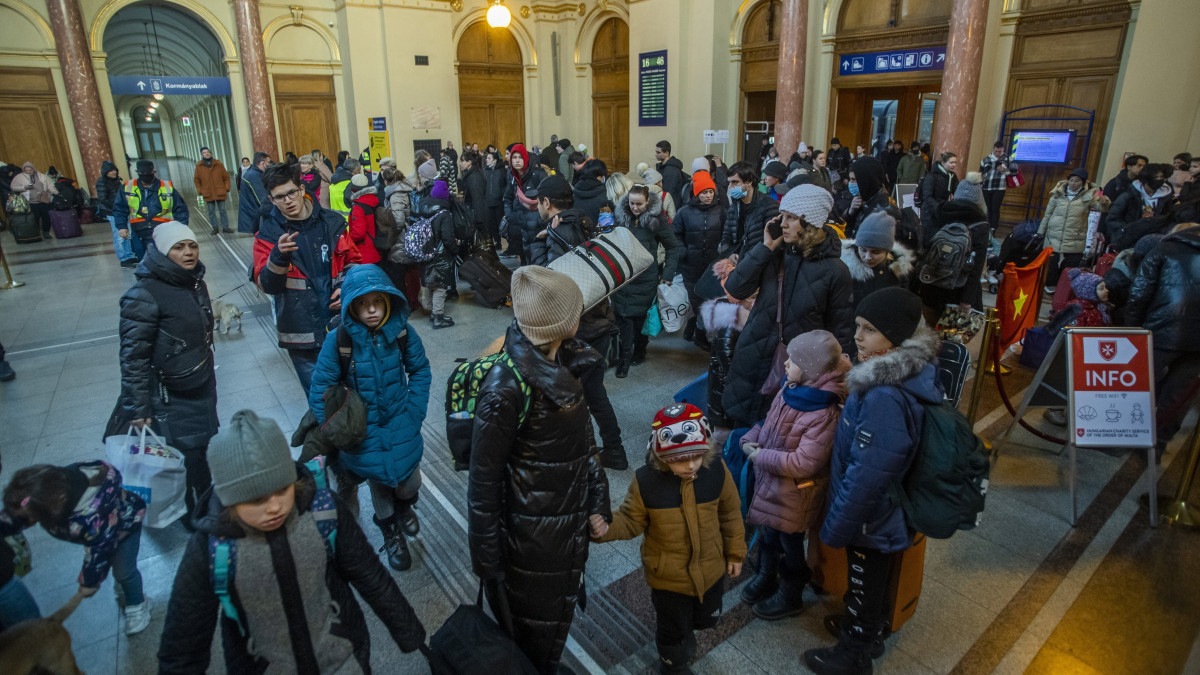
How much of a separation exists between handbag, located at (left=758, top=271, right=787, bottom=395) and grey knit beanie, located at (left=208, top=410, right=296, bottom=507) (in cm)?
258

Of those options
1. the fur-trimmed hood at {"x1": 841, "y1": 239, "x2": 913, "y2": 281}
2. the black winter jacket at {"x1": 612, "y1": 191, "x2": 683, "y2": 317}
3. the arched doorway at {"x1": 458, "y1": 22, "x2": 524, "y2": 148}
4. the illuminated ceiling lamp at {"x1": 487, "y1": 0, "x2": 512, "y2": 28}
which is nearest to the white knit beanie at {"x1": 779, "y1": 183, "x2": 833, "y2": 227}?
the fur-trimmed hood at {"x1": 841, "y1": 239, "x2": 913, "y2": 281}

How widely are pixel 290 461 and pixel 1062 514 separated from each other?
4382mm

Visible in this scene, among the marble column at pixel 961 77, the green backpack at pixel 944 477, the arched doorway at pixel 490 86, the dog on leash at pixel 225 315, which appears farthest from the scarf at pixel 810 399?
the arched doorway at pixel 490 86

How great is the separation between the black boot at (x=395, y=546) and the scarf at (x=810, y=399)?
2.20m

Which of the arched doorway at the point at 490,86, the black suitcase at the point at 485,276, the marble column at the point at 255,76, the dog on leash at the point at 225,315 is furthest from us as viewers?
the arched doorway at the point at 490,86

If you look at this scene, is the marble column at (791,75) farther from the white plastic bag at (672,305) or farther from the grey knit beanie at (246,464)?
the grey knit beanie at (246,464)

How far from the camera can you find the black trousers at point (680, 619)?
8.41 ft

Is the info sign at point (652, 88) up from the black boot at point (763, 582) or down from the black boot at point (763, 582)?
up

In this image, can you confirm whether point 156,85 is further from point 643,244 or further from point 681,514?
point 681,514

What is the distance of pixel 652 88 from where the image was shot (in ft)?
53.3

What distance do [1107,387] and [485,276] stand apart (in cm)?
631

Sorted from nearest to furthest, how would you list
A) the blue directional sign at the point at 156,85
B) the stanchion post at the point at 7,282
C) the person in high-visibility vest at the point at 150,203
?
the person in high-visibility vest at the point at 150,203 → the stanchion post at the point at 7,282 → the blue directional sign at the point at 156,85

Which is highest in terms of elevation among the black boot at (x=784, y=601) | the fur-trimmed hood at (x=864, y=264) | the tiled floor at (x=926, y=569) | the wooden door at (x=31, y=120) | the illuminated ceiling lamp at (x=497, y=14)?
the illuminated ceiling lamp at (x=497, y=14)

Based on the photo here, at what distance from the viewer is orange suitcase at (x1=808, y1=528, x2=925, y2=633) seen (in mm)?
2689
